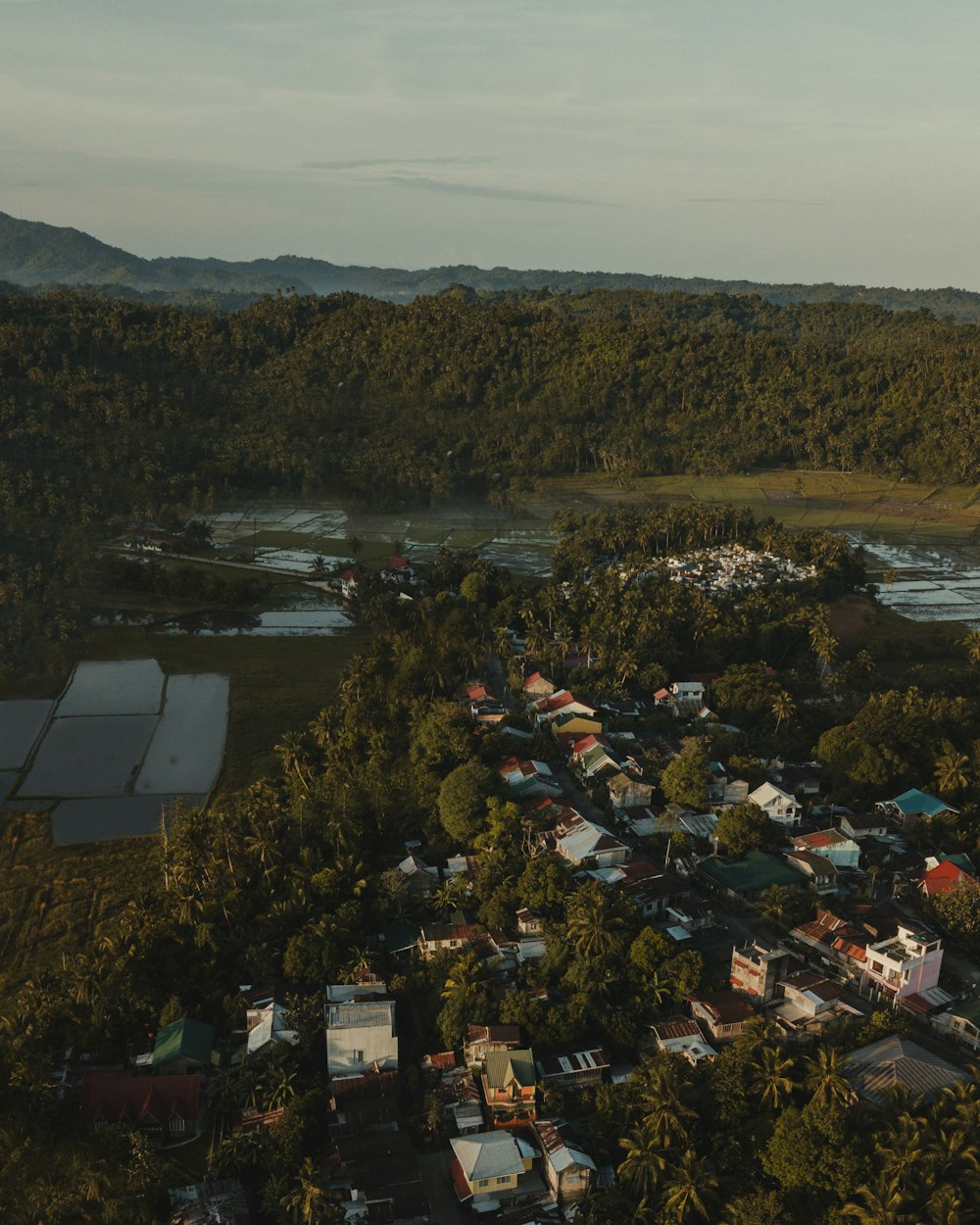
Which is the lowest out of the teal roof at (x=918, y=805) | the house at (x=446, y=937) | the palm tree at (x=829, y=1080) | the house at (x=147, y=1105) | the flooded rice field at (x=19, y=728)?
the flooded rice field at (x=19, y=728)

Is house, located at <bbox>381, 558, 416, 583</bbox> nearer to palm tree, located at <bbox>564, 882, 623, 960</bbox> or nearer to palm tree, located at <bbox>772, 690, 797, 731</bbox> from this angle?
palm tree, located at <bbox>772, 690, 797, 731</bbox>

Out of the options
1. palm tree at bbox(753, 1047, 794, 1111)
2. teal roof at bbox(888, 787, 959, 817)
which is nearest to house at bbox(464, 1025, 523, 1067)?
palm tree at bbox(753, 1047, 794, 1111)

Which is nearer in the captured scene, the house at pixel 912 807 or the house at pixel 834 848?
the house at pixel 834 848

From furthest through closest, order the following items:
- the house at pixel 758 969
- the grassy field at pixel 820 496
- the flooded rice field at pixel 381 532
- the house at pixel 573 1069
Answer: the grassy field at pixel 820 496
the flooded rice field at pixel 381 532
the house at pixel 758 969
the house at pixel 573 1069

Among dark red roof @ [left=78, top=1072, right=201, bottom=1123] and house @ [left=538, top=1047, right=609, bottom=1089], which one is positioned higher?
house @ [left=538, top=1047, right=609, bottom=1089]

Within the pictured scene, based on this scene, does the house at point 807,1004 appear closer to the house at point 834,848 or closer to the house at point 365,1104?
the house at point 834,848

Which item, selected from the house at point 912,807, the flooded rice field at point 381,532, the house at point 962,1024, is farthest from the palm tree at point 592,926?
the flooded rice field at point 381,532

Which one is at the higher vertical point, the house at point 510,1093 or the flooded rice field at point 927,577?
the flooded rice field at point 927,577

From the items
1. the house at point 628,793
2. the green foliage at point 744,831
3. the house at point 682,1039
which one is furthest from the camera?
the house at point 628,793
